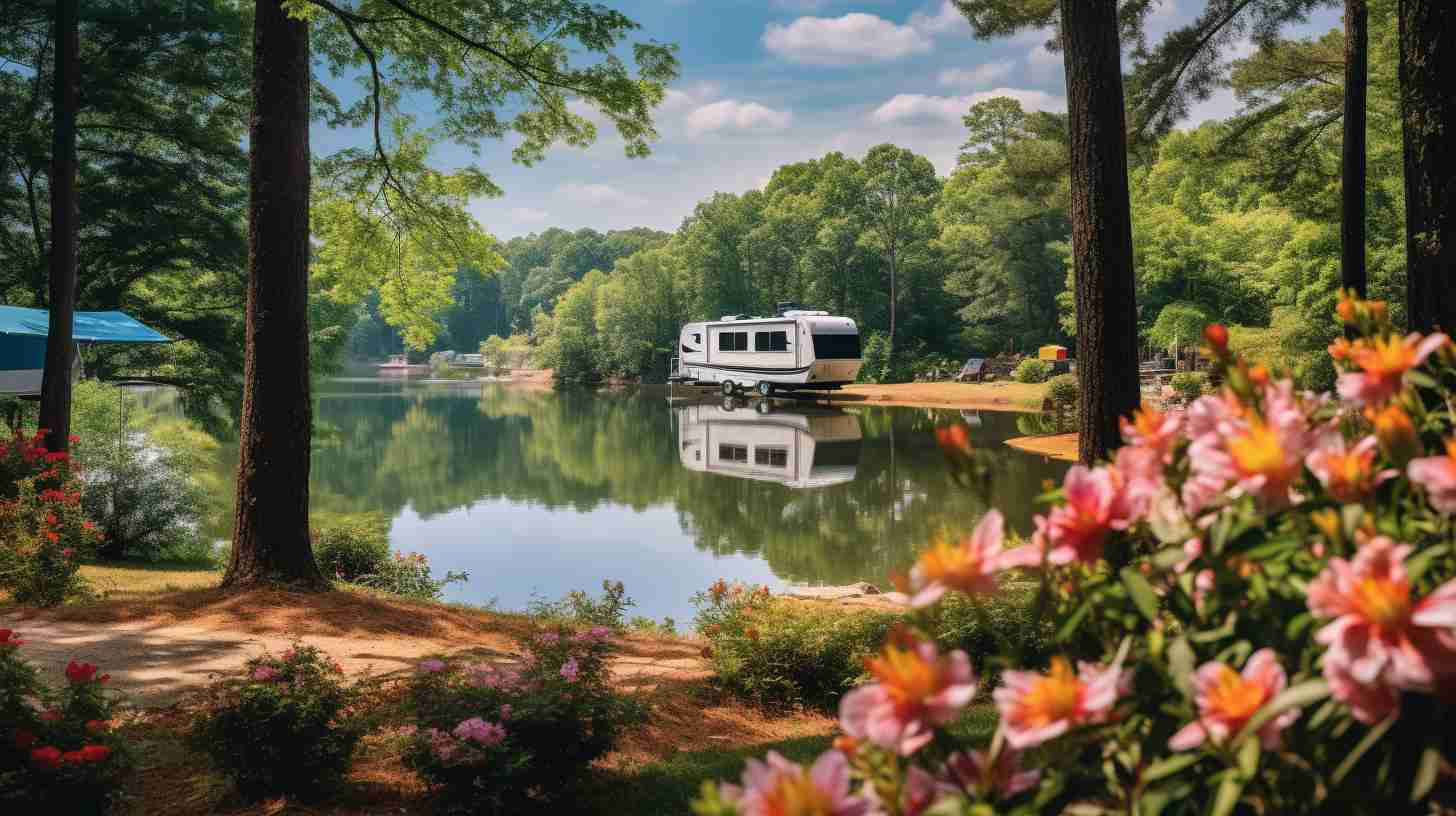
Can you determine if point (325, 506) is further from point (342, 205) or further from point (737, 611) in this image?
point (737, 611)

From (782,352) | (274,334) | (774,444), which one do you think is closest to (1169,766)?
(274,334)

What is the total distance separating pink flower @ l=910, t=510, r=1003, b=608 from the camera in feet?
2.89

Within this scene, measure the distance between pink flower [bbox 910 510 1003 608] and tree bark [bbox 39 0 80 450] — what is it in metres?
10.8

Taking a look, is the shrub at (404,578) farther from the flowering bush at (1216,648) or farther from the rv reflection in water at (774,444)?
the flowering bush at (1216,648)

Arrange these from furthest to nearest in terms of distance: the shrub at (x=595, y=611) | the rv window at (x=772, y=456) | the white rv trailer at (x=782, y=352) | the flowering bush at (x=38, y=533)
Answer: the white rv trailer at (x=782, y=352)
the rv window at (x=772, y=456)
the shrub at (x=595, y=611)
the flowering bush at (x=38, y=533)

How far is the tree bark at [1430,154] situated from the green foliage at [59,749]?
4.63 m

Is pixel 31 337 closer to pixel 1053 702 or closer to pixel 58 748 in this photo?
pixel 58 748

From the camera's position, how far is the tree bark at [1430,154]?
10.6 feet

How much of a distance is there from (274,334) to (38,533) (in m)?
2.44

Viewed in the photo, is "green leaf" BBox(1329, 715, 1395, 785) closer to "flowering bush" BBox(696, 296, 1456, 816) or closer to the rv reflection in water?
"flowering bush" BBox(696, 296, 1456, 816)

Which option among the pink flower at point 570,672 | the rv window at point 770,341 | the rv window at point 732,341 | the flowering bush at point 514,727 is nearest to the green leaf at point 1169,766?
the flowering bush at point 514,727

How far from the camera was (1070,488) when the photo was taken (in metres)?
0.97

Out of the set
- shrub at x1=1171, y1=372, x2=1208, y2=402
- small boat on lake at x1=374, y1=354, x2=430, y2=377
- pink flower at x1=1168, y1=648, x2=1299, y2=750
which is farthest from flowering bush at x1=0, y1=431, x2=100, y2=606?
small boat on lake at x1=374, y1=354, x2=430, y2=377

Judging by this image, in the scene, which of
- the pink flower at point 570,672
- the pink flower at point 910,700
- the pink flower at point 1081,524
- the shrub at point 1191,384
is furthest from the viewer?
the shrub at point 1191,384
